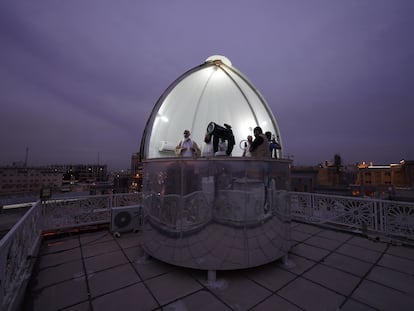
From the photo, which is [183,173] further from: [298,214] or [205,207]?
[298,214]

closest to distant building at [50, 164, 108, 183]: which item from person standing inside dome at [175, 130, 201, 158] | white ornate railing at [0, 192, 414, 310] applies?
white ornate railing at [0, 192, 414, 310]

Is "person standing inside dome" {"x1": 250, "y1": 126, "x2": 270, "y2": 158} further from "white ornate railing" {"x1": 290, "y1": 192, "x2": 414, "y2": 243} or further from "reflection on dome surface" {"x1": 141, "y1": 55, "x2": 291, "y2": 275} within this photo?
"white ornate railing" {"x1": 290, "y1": 192, "x2": 414, "y2": 243}

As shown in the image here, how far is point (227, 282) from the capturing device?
324 centimetres

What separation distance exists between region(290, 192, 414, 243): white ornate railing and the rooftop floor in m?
0.69

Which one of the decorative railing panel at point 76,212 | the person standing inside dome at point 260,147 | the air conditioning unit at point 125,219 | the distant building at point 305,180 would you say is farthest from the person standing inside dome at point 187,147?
the distant building at point 305,180

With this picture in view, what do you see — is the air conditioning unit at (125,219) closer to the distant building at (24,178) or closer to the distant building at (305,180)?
the distant building at (305,180)

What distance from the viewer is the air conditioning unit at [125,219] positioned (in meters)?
5.69

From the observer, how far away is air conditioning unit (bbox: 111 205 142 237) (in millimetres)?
5690

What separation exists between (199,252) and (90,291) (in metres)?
1.89

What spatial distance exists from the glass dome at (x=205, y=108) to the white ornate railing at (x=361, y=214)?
128 inches

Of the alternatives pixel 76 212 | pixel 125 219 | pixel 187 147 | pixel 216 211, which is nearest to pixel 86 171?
pixel 76 212

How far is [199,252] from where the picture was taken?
3346 mm

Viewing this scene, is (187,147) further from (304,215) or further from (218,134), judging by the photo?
(304,215)

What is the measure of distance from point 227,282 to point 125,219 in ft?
13.1
